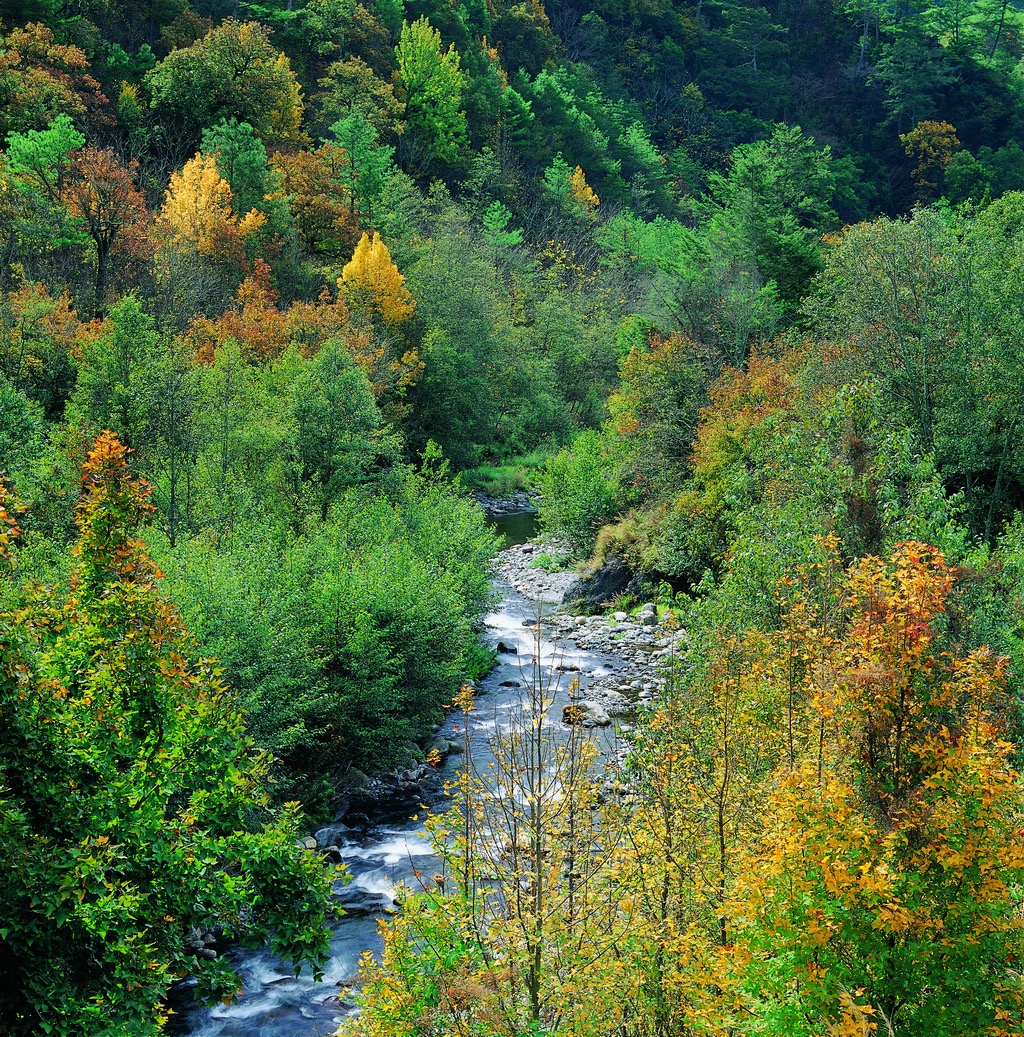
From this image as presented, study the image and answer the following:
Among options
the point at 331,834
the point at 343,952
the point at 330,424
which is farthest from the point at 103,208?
the point at 343,952

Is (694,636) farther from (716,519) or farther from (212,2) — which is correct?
(212,2)

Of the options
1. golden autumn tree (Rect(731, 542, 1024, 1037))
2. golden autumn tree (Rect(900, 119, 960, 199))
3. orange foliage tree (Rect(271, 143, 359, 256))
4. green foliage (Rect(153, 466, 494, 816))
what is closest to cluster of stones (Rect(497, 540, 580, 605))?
green foliage (Rect(153, 466, 494, 816))

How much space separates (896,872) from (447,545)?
21.3m

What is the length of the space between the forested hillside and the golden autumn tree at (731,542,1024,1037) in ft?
0.11

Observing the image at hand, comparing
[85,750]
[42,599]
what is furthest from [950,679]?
[42,599]

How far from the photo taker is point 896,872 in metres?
6.47

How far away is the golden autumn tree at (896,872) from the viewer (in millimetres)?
6184

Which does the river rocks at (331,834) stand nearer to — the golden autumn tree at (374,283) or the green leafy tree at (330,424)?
the green leafy tree at (330,424)

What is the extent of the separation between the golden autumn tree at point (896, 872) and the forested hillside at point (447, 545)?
0.11 feet

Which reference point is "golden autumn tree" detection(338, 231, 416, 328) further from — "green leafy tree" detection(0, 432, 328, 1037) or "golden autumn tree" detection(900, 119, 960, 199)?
"golden autumn tree" detection(900, 119, 960, 199)

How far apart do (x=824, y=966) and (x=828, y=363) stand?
74.0ft

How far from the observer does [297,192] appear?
53969 mm

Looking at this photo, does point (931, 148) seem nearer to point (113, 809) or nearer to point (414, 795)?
point (414, 795)

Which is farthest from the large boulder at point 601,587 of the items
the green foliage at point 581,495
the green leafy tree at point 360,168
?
the green leafy tree at point 360,168
